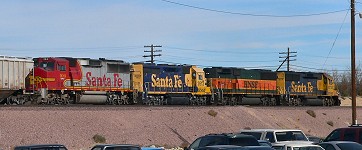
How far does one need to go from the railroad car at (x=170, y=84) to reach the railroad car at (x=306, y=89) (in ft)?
34.9

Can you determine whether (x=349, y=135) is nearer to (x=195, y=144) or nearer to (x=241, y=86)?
(x=195, y=144)

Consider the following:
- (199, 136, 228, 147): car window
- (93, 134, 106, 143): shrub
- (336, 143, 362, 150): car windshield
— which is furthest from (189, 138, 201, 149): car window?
(93, 134, 106, 143): shrub

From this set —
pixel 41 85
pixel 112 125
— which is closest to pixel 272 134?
pixel 112 125

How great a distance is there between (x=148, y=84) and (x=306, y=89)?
21332 mm

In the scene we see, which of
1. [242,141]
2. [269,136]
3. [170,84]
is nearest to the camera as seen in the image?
[242,141]

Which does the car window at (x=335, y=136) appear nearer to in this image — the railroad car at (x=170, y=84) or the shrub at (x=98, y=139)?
the shrub at (x=98, y=139)

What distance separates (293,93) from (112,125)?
3065 centimetres

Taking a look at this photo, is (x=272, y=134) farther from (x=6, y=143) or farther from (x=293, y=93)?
(x=293, y=93)

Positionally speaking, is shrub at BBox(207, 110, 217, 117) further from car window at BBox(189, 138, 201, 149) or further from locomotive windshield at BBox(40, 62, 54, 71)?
car window at BBox(189, 138, 201, 149)

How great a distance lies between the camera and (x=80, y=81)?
42.5 m

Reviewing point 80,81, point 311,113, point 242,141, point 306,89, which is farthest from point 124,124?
point 306,89

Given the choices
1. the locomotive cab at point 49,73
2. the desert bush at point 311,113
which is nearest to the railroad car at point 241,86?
the desert bush at point 311,113

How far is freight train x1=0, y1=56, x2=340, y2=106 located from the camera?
39.5m

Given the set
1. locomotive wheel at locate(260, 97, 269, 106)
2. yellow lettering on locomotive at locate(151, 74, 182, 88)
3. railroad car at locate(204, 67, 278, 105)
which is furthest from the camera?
locomotive wheel at locate(260, 97, 269, 106)
